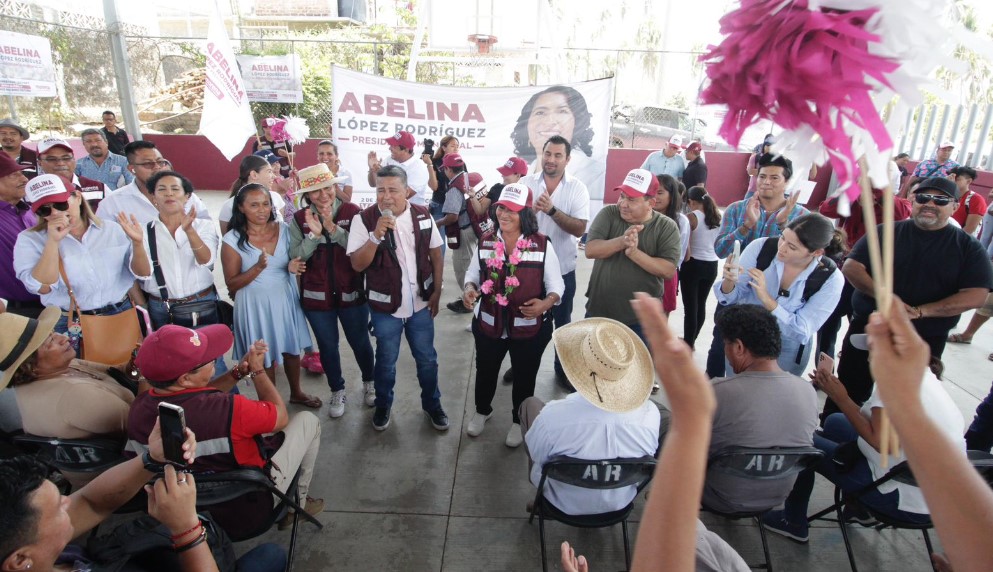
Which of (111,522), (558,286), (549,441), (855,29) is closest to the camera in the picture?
(855,29)

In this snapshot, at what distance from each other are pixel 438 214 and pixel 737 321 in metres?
4.28

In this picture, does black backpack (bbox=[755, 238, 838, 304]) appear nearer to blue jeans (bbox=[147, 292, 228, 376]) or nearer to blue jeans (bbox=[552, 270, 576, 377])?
blue jeans (bbox=[552, 270, 576, 377])

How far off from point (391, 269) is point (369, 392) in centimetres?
124

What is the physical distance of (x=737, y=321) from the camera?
8.03 feet

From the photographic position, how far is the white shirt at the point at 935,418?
1980mm

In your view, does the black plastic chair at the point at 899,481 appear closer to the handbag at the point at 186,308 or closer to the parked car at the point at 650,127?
the handbag at the point at 186,308

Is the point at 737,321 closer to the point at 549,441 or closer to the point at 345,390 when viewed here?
the point at 549,441

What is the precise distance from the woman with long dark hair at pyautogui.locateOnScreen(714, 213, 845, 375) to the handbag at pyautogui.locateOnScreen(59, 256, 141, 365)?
3713mm

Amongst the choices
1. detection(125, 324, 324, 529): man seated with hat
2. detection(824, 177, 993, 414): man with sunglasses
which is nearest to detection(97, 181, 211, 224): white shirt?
detection(125, 324, 324, 529): man seated with hat

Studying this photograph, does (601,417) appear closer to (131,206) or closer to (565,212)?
(565,212)

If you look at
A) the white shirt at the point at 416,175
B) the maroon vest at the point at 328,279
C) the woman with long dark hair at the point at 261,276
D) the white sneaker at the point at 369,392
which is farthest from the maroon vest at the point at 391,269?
the white shirt at the point at 416,175

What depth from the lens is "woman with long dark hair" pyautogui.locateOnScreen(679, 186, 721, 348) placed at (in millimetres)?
4422

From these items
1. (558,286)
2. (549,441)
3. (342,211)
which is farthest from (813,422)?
(342,211)

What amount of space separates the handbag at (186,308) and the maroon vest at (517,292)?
5.53ft
